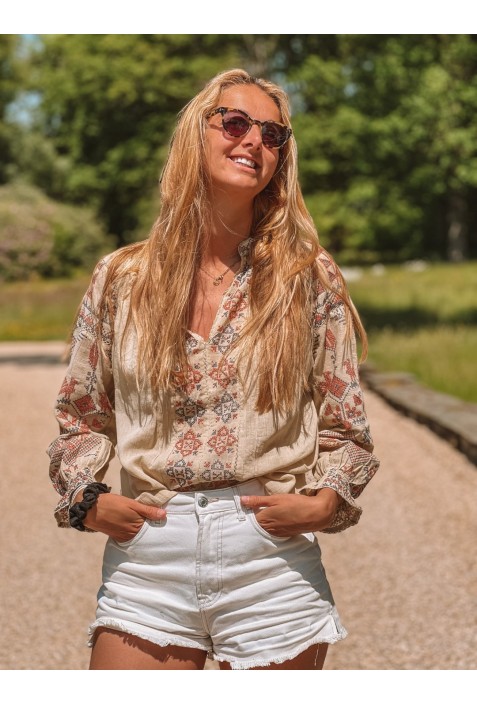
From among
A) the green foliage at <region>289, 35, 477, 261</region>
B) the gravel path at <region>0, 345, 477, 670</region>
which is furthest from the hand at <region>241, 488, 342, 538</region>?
the green foliage at <region>289, 35, 477, 261</region>

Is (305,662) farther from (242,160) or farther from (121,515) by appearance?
(242,160)

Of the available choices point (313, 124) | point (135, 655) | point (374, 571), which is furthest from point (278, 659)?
point (313, 124)

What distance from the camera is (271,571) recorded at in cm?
220

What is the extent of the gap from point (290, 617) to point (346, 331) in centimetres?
60

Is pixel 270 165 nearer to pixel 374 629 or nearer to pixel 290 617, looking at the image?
pixel 290 617

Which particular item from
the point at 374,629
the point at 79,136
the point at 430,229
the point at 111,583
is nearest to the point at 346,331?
the point at 111,583

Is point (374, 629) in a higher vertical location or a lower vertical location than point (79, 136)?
higher

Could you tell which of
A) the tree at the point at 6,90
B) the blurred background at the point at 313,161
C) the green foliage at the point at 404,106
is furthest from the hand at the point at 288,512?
the tree at the point at 6,90

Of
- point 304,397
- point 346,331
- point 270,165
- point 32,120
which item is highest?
point 270,165

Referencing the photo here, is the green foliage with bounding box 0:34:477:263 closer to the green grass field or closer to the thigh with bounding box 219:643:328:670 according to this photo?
the green grass field

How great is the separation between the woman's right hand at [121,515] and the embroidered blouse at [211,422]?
3 centimetres

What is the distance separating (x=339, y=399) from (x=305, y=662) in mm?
541

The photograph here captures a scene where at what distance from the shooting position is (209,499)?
7.16 ft

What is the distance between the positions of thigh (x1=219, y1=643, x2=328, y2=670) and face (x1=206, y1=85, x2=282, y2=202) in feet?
3.12
